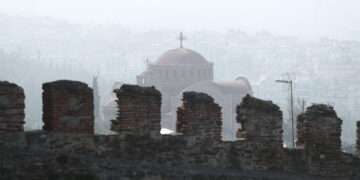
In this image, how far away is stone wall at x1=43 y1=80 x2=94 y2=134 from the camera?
975cm

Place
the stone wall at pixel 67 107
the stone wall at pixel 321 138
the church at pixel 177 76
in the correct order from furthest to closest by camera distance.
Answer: the church at pixel 177 76 < the stone wall at pixel 321 138 < the stone wall at pixel 67 107

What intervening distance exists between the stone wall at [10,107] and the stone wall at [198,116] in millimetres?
2526

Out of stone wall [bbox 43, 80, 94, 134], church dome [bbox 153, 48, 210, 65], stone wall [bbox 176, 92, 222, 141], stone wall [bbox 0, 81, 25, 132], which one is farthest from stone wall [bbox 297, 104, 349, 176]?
church dome [bbox 153, 48, 210, 65]

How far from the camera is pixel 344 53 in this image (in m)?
191

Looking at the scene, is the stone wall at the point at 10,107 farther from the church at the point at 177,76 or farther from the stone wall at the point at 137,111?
the church at the point at 177,76

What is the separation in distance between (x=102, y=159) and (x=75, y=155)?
0.53 m

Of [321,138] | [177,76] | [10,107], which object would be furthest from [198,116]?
[177,76]

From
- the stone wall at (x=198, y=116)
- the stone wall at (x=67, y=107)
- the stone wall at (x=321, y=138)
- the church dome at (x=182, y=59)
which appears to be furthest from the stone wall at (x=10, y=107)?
the church dome at (x=182, y=59)

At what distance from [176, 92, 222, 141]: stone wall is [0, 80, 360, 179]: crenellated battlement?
1 cm

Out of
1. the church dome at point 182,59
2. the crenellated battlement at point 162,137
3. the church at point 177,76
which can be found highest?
the church dome at point 182,59

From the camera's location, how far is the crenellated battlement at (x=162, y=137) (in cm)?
927

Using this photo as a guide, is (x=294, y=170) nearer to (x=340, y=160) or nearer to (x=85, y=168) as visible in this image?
(x=340, y=160)

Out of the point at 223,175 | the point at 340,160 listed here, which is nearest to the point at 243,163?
the point at 223,175

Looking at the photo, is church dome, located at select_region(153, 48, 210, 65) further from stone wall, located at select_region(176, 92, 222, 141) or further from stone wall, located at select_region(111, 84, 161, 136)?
stone wall, located at select_region(111, 84, 161, 136)
